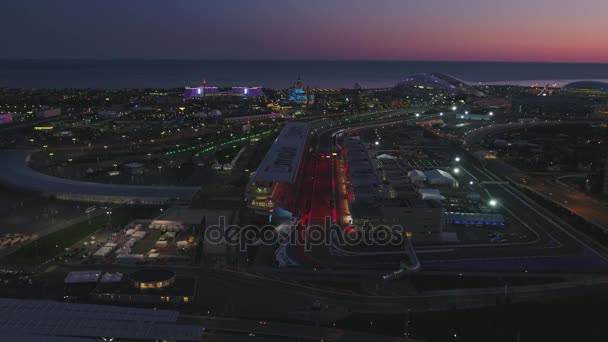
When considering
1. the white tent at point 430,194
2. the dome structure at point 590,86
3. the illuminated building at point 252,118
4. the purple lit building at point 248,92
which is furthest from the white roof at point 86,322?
the dome structure at point 590,86

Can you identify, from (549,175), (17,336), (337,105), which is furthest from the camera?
(337,105)

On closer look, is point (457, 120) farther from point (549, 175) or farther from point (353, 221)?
point (353, 221)

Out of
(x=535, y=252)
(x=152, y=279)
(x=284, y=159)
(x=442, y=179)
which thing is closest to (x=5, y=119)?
(x=284, y=159)

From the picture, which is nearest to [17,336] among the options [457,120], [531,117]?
[457,120]

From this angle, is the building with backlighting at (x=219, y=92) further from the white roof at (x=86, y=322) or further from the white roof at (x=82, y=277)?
the white roof at (x=86, y=322)

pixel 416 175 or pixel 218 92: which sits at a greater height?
pixel 218 92

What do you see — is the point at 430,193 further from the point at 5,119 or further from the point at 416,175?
the point at 5,119

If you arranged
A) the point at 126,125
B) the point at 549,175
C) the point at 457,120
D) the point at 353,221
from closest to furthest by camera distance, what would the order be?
1. the point at 353,221
2. the point at 549,175
3. the point at 126,125
4. the point at 457,120
